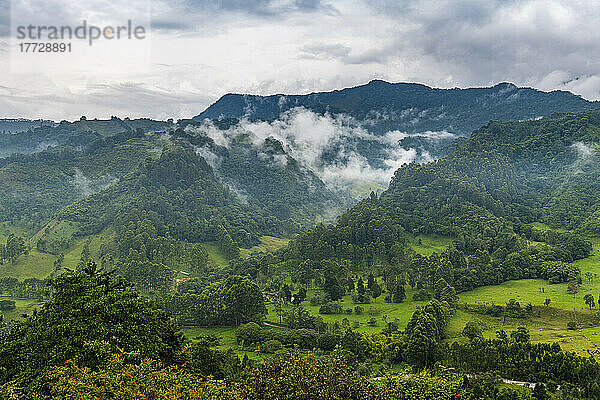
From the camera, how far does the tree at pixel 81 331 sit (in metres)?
28.4

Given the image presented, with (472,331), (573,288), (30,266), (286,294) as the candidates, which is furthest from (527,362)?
(30,266)

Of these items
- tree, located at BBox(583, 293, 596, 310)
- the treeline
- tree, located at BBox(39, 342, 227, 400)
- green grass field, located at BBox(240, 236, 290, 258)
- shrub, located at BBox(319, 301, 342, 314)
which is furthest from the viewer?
green grass field, located at BBox(240, 236, 290, 258)

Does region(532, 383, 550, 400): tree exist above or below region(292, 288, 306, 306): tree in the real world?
above

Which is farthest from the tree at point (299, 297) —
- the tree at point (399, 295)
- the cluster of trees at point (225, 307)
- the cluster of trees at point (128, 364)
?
the cluster of trees at point (128, 364)

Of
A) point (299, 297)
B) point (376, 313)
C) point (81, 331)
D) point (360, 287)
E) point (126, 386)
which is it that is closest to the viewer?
point (126, 386)

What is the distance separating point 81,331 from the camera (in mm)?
29531

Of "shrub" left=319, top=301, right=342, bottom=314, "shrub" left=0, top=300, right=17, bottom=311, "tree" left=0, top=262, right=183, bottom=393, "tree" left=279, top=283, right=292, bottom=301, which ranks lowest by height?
"shrub" left=0, top=300, right=17, bottom=311

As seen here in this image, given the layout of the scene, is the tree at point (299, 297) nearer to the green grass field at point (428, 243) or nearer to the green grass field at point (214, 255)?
the green grass field at point (428, 243)

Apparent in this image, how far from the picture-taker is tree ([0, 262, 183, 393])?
93.0 feet

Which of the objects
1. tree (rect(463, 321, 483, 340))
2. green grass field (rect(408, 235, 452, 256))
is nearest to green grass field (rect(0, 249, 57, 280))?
green grass field (rect(408, 235, 452, 256))

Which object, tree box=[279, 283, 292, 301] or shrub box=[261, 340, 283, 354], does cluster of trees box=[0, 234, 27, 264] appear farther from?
shrub box=[261, 340, 283, 354]

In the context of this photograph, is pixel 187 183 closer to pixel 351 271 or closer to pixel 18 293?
pixel 18 293

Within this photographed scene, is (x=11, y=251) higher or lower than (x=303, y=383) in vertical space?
lower

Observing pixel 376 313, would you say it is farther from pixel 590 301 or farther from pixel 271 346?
pixel 590 301
